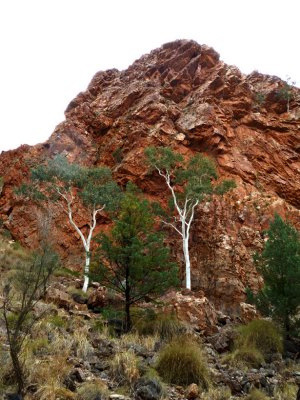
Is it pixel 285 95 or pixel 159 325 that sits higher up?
pixel 285 95

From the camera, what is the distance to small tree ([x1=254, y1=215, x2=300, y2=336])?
14.1m

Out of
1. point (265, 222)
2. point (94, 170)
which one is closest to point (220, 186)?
point (265, 222)

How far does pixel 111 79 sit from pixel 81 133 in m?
11.8

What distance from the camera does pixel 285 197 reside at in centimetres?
3134

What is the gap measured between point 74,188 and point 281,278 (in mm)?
19979

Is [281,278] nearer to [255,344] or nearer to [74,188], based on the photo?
[255,344]

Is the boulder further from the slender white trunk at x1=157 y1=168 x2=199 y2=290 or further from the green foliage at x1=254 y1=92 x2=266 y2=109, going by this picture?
the green foliage at x1=254 y1=92 x2=266 y2=109

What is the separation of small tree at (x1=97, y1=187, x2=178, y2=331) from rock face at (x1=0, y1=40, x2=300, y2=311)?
10.0m

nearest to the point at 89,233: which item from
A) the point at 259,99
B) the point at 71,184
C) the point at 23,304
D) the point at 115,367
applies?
the point at 71,184

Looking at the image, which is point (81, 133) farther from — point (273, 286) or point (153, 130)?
point (273, 286)

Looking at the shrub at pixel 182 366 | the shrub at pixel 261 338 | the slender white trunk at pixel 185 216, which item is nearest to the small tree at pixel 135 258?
the shrub at pixel 261 338

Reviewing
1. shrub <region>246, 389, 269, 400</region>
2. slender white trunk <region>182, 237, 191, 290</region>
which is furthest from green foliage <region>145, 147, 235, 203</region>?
shrub <region>246, 389, 269, 400</region>

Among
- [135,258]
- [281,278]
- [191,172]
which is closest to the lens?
[135,258]

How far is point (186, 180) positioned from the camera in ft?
93.7
